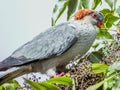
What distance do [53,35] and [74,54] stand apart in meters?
0.07

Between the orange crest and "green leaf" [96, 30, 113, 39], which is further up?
the orange crest

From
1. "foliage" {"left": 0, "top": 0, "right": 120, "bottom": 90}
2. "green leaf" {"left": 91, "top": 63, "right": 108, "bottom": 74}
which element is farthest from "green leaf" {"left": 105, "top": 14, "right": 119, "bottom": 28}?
"green leaf" {"left": 91, "top": 63, "right": 108, "bottom": 74}

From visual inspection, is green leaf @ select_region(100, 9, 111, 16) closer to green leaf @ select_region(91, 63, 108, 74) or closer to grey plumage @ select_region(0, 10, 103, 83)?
grey plumage @ select_region(0, 10, 103, 83)

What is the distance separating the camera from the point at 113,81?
1.43 feet

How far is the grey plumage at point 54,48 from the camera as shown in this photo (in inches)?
26.7

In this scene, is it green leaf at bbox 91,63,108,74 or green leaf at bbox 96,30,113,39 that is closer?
green leaf at bbox 91,63,108,74

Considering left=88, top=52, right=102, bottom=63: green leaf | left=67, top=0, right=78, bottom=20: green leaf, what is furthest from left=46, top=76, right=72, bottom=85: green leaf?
left=67, top=0, right=78, bottom=20: green leaf

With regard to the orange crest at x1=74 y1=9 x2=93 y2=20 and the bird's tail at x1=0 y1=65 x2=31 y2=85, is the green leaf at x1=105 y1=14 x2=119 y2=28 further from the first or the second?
the bird's tail at x1=0 y1=65 x2=31 y2=85

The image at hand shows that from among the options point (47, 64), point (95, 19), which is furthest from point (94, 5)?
point (47, 64)

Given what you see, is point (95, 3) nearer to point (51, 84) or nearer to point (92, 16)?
point (92, 16)

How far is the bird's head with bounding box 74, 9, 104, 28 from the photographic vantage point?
2.15 ft

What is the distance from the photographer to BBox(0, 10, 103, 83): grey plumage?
68 centimetres

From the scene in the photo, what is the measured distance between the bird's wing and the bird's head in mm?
38

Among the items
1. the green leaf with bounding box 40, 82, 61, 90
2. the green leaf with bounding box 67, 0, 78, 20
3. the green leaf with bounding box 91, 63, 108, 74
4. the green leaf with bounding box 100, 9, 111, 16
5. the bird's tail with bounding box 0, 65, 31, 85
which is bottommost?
the bird's tail with bounding box 0, 65, 31, 85
